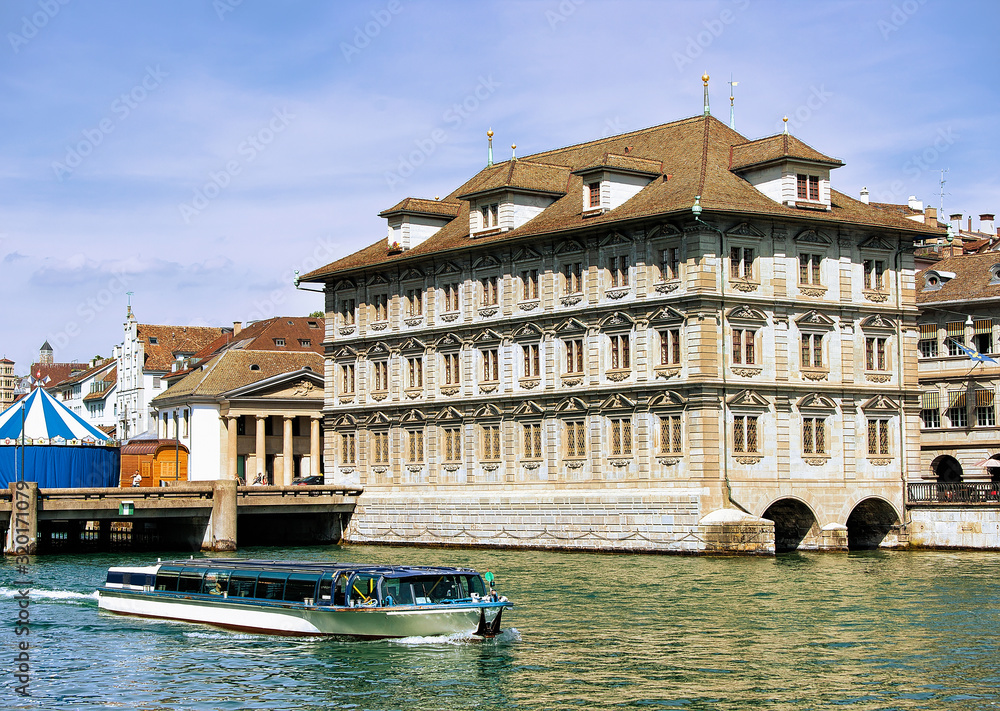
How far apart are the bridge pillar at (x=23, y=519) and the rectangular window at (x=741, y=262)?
32.8 metres

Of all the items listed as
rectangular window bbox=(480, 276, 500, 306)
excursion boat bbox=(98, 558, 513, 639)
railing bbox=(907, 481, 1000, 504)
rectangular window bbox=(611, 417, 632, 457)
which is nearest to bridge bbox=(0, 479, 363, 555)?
rectangular window bbox=(480, 276, 500, 306)

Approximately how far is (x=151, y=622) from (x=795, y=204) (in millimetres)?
36842

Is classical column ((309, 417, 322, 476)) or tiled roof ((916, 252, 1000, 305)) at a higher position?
tiled roof ((916, 252, 1000, 305))

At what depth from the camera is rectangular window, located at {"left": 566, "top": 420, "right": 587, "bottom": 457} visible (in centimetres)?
7569

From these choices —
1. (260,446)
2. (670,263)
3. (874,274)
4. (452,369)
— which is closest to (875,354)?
(874,274)

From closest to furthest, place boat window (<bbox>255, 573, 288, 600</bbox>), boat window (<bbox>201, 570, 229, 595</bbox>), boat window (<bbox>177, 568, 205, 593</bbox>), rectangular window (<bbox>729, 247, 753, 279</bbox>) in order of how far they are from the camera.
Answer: boat window (<bbox>255, 573, 288, 600</bbox>)
boat window (<bbox>201, 570, 229, 595</bbox>)
boat window (<bbox>177, 568, 205, 593</bbox>)
rectangular window (<bbox>729, 247, 753, 279</bbox>)

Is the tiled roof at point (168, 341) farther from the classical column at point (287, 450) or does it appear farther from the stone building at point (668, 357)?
the stone building at point (668, 357)

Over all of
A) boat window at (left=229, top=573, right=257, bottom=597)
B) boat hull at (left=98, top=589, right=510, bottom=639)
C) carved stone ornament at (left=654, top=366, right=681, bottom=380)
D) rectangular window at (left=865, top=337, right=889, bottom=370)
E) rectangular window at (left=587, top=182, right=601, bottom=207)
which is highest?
rectangular window at (left=587, top=182, right=601, bottom=207)

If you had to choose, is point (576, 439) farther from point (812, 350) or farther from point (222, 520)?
point (222, 520)

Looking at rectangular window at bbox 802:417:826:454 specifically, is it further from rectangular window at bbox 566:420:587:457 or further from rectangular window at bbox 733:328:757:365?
rectangular window at bbox 566:420:587:457

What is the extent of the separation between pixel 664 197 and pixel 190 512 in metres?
27.9

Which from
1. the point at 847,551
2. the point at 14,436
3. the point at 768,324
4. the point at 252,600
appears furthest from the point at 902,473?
the point at 14,436

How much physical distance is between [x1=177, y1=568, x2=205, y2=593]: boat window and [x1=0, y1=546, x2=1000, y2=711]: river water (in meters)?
1.17

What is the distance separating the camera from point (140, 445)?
371ft
